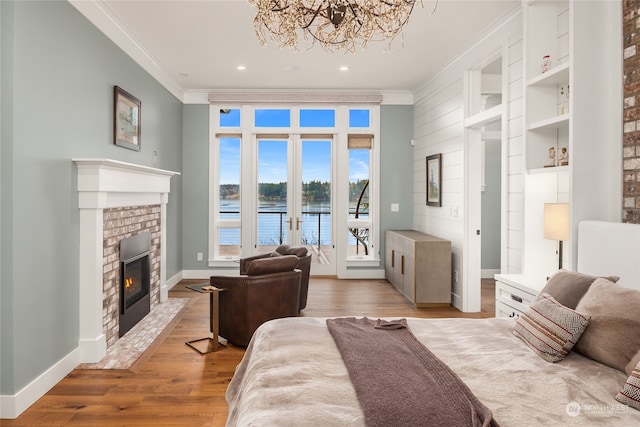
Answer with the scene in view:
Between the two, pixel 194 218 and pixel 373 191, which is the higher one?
pixel 373 191

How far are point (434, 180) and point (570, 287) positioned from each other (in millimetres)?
3561

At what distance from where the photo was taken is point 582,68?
2.49 meters

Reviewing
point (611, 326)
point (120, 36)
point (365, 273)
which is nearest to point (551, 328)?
point (611, 326)

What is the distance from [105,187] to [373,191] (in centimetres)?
418

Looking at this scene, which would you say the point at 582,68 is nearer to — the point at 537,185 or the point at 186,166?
the point at 537,185

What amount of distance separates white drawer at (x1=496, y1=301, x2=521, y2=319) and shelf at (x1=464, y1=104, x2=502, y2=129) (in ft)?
6.07

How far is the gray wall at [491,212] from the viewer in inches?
260

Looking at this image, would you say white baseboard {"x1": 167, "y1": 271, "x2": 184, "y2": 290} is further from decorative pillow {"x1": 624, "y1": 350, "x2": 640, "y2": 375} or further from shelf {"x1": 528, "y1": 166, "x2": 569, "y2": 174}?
decorative pillow {"x1": 624, "y1": 350, "x2": 640, "y2": 375}

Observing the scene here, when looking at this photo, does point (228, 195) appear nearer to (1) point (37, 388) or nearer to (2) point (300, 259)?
(2) point (300, 259)

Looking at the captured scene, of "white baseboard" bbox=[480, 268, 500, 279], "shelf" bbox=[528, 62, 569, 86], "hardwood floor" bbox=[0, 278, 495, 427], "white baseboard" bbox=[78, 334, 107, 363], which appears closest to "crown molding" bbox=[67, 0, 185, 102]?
"white baseboard" bbox=[78, 334, 107, 363]

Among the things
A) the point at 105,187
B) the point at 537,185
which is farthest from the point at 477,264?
the point at 105,187

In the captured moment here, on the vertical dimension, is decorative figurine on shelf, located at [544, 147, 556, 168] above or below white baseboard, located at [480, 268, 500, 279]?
above

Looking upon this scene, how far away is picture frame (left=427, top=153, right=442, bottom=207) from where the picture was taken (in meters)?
5.18
